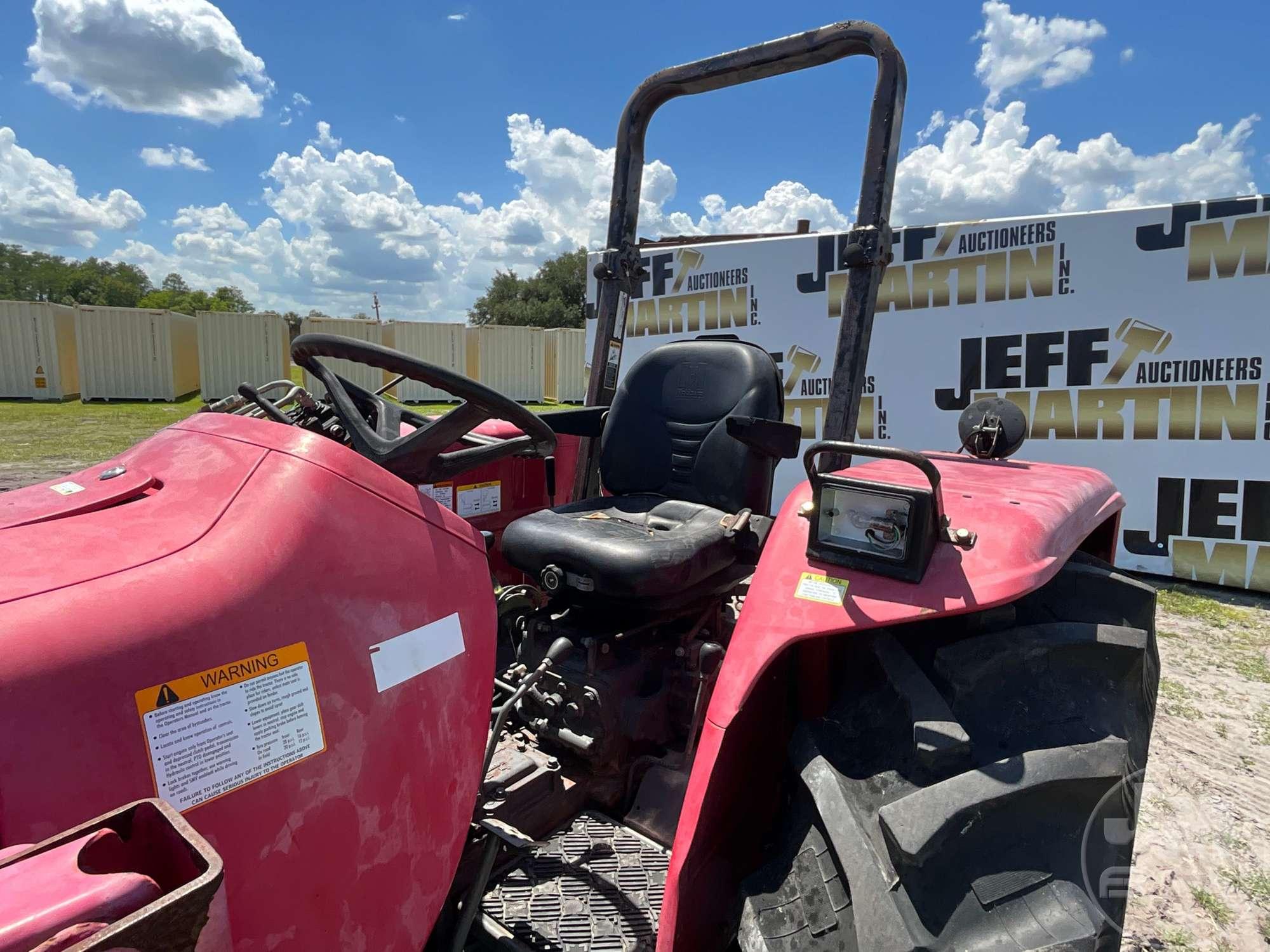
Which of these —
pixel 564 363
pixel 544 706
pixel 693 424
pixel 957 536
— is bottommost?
pixel 544 706

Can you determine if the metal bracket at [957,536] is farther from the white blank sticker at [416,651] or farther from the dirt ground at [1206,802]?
the dirt ground at [1206,802]

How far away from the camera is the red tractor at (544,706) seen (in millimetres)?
795

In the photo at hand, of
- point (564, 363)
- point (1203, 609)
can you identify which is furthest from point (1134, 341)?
point (564, 363)

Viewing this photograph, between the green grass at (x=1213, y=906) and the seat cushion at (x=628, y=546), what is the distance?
144 cm

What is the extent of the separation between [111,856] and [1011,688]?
121 centimetres

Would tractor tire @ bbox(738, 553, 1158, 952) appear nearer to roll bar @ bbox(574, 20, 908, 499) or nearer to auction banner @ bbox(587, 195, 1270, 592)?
roll bar @ bbox(574, 20, 908, 499)

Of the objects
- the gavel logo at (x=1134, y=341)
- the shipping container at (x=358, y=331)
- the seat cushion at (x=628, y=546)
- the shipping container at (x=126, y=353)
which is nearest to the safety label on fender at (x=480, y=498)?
the seat cushion at (x=628, y=546)

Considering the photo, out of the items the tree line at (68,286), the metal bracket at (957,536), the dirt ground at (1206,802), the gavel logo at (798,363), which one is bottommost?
the dirt ground at (1206,802)

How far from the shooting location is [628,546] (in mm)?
1885

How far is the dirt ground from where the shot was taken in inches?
75.1

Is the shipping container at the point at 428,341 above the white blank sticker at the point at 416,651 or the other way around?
above

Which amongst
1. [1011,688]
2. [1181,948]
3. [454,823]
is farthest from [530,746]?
[1181,948]

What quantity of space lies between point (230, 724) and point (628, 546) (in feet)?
3.62

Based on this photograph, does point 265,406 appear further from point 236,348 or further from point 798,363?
point 236,348
